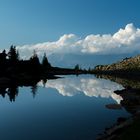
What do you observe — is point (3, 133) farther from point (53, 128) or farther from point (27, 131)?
point (53, 128)

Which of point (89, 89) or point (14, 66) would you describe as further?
point (14, 66)

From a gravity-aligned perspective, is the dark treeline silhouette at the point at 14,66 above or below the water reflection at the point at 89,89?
above

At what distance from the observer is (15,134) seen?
40.9 m

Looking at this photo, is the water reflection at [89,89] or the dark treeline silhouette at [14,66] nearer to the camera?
the water reflection at [89,89]

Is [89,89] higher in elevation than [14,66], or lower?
lower

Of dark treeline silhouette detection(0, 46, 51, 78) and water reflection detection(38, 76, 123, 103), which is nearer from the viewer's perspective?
water reflection detection(38, 76, 123, 103)

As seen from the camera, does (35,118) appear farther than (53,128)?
Yes

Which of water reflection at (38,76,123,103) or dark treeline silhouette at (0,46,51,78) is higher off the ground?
dark treeline silhouette at (0,46,51,78)

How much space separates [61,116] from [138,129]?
24.5 m

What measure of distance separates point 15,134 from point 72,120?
12.5 m

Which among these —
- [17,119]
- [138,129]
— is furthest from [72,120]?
[138,129]

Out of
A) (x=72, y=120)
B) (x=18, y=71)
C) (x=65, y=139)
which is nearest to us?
(x=65, y=139)

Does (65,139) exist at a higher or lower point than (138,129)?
lower

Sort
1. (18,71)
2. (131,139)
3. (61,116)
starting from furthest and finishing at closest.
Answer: (18,71), (61,116), (131,139)
